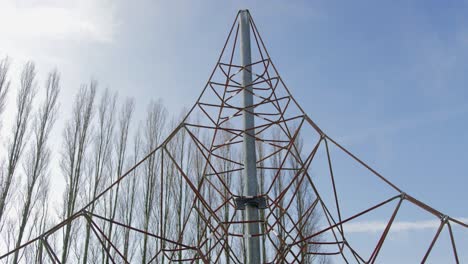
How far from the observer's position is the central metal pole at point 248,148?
6887 mm

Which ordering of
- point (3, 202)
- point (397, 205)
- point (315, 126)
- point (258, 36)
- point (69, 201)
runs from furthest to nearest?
point (69, 201), point (3, 202), point (258, 36), point (315, 126), point (397, 205)

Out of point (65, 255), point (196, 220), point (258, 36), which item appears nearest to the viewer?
point (258, 36)

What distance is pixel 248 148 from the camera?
304 inches

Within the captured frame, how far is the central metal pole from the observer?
22.6ft

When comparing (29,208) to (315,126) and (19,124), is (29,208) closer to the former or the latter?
(19,124)

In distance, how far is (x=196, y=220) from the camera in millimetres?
23484

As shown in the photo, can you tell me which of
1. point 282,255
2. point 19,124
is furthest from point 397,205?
point 19,124

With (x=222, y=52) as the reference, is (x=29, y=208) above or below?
below

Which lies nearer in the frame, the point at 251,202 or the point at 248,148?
the point at 251,202

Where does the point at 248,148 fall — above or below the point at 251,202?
above

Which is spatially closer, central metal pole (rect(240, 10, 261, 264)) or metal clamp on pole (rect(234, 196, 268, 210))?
central metal pole (rect(240, 10, 261, 264))

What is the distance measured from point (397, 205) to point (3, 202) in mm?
18561

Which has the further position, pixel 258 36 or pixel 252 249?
pixel 258 36

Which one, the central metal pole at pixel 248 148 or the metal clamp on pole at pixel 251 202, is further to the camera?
the metal clamp on pole at pixel 251 202
